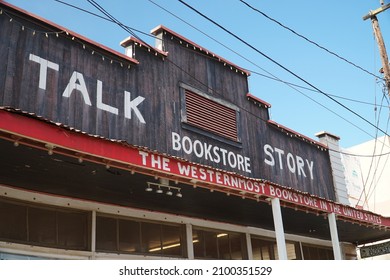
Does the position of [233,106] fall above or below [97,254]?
above

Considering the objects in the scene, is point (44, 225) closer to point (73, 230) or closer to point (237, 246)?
point (73, 230)

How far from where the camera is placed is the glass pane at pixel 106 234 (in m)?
10.6

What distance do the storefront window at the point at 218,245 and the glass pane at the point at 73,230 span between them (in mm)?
3485

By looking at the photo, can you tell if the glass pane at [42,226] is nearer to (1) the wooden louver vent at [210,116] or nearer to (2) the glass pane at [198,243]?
(2) the glass pane at [198,243]

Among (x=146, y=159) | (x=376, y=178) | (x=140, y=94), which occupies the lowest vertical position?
(x=146, y=159)

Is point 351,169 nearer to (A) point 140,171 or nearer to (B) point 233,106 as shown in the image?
(B) point 233,106

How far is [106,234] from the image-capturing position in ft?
35.5

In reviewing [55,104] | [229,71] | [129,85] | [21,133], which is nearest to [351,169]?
[229,71]

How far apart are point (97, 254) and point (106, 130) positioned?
2.81 m

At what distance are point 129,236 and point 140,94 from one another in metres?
3.53

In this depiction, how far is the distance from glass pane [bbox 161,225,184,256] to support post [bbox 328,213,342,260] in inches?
167

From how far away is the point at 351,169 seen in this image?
30.4 metres

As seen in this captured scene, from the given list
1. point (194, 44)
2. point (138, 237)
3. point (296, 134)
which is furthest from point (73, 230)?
point (296, 134)

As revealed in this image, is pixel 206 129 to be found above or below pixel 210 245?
above
